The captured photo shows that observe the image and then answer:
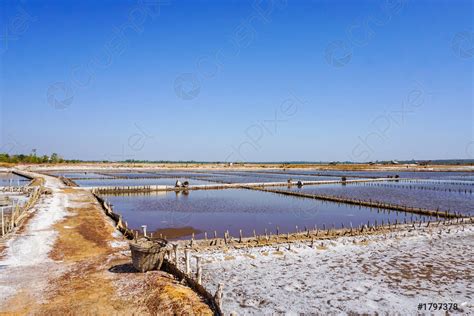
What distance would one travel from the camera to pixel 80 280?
1154 centimetres

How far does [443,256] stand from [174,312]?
14391 mm

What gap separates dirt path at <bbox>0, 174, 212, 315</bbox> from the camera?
958 centimetres

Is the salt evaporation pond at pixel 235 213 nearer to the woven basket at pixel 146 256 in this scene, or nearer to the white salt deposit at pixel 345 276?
the white salt deposit at pixel 345 276

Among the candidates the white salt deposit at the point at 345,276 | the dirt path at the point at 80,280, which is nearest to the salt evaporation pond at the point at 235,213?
the white salt deposit at the point at 345,276

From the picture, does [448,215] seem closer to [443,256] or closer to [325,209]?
[325,209]

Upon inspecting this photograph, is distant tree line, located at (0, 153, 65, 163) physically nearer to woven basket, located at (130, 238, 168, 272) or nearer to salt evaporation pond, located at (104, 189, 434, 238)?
salt evaporation pond, located at (104, 189, 434, 238)

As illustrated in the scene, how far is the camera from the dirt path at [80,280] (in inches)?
377

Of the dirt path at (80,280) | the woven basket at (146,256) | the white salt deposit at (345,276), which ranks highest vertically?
the woven basket at (146,256)

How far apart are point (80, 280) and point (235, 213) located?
2084cm

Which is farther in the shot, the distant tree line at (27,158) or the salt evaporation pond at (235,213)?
the distant tree line at (27,158)

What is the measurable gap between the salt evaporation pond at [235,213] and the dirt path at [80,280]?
7650mm

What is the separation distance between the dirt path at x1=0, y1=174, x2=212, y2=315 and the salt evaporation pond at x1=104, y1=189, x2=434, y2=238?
301 inches

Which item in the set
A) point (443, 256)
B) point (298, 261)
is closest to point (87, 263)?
point (298, 261)

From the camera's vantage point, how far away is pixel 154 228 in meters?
24.9
